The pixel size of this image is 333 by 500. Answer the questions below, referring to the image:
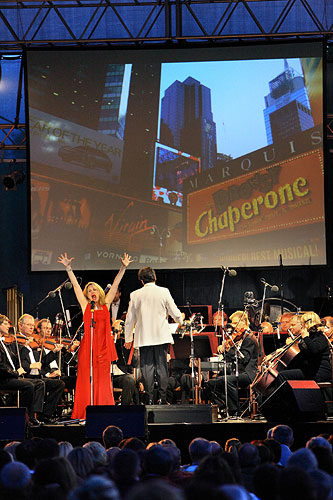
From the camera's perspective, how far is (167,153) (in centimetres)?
1288

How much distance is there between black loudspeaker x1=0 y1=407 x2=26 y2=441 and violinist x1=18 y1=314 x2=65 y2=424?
160 centimetres

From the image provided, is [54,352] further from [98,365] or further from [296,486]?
[296,486]

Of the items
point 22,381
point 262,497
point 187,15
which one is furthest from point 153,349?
point 187,15

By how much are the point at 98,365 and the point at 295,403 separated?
2200 mm

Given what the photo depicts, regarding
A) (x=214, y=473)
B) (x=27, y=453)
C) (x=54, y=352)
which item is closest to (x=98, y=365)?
(x=54, y=352)

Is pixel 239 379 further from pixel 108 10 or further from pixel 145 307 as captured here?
pixel 108 10

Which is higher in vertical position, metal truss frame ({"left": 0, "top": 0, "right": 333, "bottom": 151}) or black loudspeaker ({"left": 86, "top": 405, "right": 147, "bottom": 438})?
metal truss frame ({"left": 0, "top": 0, "right": 333, "bottom": 151})

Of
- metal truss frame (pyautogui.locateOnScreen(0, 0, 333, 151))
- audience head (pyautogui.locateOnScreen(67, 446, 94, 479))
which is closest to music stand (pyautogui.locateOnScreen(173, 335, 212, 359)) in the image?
audience head (pyautogui.locateOnScreen(67, 446, 94, 479))

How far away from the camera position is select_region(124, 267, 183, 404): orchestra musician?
788 cm

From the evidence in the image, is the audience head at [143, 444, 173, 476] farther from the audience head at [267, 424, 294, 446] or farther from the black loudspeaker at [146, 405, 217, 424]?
the black loudspeaker at [146, 405, 217, 424]

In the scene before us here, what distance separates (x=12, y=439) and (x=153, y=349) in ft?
6.25

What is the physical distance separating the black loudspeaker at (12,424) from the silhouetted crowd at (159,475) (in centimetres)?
175

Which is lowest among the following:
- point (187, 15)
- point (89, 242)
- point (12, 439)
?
point (12, 439)

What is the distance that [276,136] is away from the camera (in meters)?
12.8
